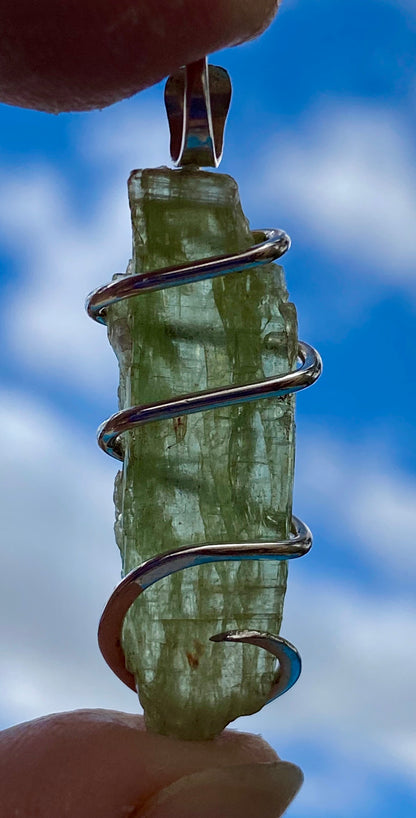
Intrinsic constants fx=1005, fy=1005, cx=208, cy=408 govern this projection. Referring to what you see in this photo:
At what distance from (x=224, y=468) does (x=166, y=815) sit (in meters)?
0.27

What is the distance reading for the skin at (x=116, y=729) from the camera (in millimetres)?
686

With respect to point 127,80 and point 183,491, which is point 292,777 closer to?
point 183,491

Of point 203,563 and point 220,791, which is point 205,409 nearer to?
point 203,563

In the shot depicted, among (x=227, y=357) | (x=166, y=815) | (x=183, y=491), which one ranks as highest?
(x=227, y=357)

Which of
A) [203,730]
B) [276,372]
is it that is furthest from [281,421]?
[203,730]

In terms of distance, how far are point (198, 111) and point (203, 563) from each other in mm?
364

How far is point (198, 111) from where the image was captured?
82 centimetres

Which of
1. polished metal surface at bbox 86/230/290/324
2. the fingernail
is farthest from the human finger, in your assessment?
polished metal surface at bbox 86/230/290/324

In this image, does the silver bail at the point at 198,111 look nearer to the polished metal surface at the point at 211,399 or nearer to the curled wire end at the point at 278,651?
the polished metal surface at the point at 211,399

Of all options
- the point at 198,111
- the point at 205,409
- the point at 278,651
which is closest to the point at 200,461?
the point at 205,409

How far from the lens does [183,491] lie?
0.81 m

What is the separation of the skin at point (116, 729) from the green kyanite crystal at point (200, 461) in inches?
1.7

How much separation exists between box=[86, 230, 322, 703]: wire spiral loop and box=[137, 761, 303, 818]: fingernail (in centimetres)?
9

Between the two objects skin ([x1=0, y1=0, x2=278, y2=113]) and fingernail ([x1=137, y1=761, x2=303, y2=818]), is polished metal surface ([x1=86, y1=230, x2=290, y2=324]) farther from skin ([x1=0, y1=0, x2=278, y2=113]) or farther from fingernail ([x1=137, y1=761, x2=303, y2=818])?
fingernail ([x1=137, y1=761, x2=303, y2=818])
